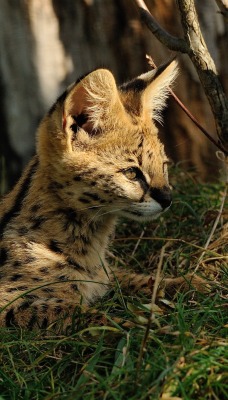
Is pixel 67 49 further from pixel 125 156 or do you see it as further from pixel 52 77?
pixel 125 156

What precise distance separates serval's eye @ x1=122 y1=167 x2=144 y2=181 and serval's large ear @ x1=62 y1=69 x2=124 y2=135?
0.91 ft

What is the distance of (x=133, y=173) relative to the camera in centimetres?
413

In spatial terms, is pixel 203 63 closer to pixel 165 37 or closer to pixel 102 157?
pixel 165 37

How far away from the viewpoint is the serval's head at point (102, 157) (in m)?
4.06

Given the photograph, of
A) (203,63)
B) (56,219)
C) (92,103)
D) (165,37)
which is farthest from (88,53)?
(56,219)

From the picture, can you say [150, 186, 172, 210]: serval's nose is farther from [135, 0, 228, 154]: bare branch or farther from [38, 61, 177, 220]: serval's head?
[135, 0, 228, 154]: bare branch

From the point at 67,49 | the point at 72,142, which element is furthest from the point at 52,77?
the point at 72,142

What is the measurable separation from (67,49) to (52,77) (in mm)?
241

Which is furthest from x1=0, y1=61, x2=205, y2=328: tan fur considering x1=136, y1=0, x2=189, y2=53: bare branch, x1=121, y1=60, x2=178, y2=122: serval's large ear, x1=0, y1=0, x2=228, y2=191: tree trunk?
x1=0, y1=0, x2=228, y2=191: tree trunk

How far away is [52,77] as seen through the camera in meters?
6.11

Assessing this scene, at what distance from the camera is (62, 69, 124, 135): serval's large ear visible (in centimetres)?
391

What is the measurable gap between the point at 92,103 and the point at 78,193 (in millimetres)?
465

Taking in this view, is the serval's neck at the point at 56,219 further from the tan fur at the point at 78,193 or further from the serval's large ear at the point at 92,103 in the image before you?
the serval's large ear at the point at 92,103

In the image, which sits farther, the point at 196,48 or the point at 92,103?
the point at 196,48
